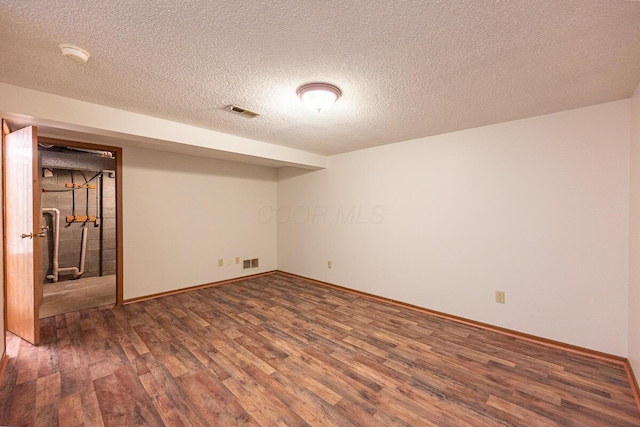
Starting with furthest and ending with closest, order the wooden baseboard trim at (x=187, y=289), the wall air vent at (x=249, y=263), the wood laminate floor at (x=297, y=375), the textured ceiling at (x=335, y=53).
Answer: the wall air vent at (x=249, y=263) < the wooden baseboard trim at (x=187, y=289) < the wood laminate floor at (x=297, y=375) < the textured ceiling at (x=335, y=53)

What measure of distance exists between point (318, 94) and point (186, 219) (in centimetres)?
320

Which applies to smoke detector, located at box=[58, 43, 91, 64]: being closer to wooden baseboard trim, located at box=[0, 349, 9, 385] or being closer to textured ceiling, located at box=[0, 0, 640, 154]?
textured ceiling, located at box=[0, 0, 640, 154]

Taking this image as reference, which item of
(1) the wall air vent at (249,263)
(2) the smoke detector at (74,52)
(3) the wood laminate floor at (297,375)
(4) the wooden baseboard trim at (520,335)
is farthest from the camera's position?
(1) the wall air vent at (249,263)

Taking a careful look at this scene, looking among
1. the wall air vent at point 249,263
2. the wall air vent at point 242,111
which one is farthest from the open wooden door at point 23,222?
the wall air vent at point 249,263

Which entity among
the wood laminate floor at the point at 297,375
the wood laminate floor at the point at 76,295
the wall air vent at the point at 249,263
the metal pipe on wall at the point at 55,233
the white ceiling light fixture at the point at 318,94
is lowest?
the wood laminate floor at the point at 76,295

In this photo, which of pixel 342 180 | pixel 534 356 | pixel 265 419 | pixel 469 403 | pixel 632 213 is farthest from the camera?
pixel 342 180

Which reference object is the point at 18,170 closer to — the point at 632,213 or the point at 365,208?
the point at 365,208

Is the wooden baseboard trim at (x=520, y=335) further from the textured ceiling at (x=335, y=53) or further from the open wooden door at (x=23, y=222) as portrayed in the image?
the open wooden door at (x=23, y=222)

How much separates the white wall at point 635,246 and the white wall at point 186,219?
4802mm

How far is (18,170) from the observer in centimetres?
235

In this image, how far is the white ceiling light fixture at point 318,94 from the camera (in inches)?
76.6

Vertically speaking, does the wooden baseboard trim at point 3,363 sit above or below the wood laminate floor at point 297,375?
above

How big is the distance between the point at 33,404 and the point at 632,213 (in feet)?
14.9

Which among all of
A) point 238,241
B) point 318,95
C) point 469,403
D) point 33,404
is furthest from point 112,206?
point 469,403
